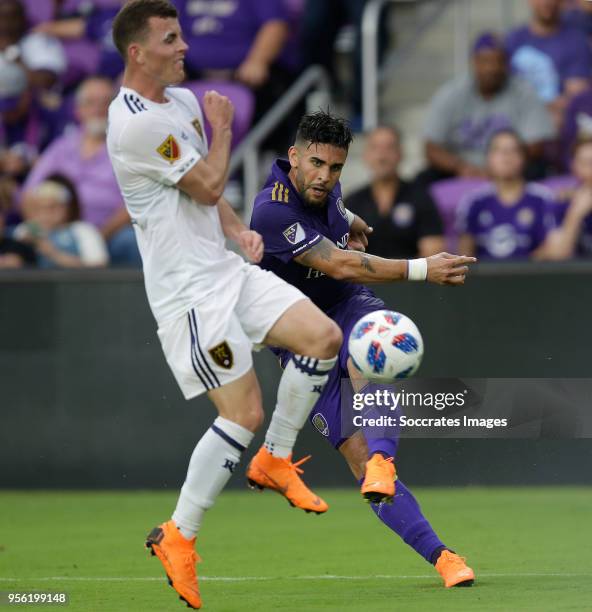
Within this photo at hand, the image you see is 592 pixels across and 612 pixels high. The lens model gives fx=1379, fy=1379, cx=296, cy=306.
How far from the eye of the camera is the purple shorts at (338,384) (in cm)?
710

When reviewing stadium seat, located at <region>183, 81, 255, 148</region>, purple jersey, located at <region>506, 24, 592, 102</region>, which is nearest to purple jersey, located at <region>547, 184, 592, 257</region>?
purple jersey, located at <region>506, 24, 592, 102</region>

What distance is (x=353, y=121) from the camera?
1366 cm

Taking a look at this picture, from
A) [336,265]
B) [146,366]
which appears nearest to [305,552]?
[336,265]

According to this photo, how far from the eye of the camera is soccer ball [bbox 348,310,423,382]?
6.54 m

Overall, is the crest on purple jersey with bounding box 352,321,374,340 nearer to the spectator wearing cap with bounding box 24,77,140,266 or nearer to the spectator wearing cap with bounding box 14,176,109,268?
the spectator wearing cap with bounding box 14,176,109,268

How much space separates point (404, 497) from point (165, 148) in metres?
2.10

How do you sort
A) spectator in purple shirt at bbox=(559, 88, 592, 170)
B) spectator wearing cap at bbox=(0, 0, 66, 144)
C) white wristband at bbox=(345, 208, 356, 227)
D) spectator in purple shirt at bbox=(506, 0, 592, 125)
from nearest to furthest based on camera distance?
white wristband at bbox=(345, 208, 356, 227) < spectator in purple shirt at bbox=(559, 88, 592, 170) < spectator in purple shirt at bbox=(506, 0, 592, 125) < spectator wearing cap at bbox=(0, 0, 66, 144)

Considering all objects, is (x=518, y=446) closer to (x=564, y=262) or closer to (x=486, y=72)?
(x=564, y=262)

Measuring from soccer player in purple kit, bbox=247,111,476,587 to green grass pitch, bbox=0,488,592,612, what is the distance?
1.14 ft

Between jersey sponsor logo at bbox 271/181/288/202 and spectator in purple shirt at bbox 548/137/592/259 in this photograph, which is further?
spectator in purple shirt at bbox 548/137/592/259

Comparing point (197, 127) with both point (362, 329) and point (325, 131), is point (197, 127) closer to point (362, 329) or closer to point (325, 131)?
point (325, 131)

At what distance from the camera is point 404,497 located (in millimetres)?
6875

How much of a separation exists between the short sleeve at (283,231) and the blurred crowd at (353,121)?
172 inches

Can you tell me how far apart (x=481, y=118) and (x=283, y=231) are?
5988mm
